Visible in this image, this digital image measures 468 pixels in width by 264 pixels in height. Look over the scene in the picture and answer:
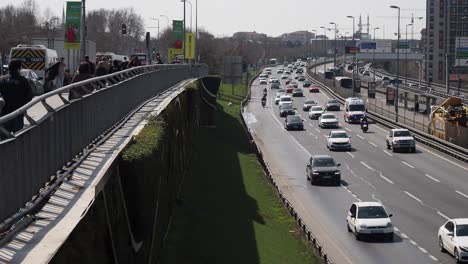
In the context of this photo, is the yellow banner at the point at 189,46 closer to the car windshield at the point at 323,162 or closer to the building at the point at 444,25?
the car windshield at the point at 323,162

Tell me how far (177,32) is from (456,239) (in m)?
47.5

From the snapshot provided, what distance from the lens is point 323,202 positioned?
130ft

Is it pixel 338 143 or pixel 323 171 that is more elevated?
pixel 338 143

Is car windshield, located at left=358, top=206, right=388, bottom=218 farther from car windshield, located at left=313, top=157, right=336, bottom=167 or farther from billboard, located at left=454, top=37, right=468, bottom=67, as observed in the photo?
billboard, located at left=454, top=37, right=468, bottom=67

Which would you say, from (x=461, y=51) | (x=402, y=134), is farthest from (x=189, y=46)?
(x=461, y=51)

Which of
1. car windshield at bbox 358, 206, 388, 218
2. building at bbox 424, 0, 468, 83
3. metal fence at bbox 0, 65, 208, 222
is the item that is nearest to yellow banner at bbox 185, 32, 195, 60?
car windshield at bbox 358, 206, 388, 218

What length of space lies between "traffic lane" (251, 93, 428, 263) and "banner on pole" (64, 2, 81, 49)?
11025mm

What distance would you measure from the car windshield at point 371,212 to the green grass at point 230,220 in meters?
2.49

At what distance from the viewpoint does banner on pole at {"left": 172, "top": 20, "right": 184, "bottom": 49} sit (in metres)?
70.8

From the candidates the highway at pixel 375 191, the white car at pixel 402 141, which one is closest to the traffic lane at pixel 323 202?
the highway at pixel 375 191

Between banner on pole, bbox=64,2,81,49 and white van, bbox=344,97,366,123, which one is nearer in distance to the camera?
banner on pole, bbox=64,2,81,49

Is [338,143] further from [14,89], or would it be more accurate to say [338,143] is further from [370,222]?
[14,89]

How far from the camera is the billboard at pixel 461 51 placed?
3883 inches

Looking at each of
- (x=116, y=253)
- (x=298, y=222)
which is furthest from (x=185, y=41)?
(x=116, y=253)
